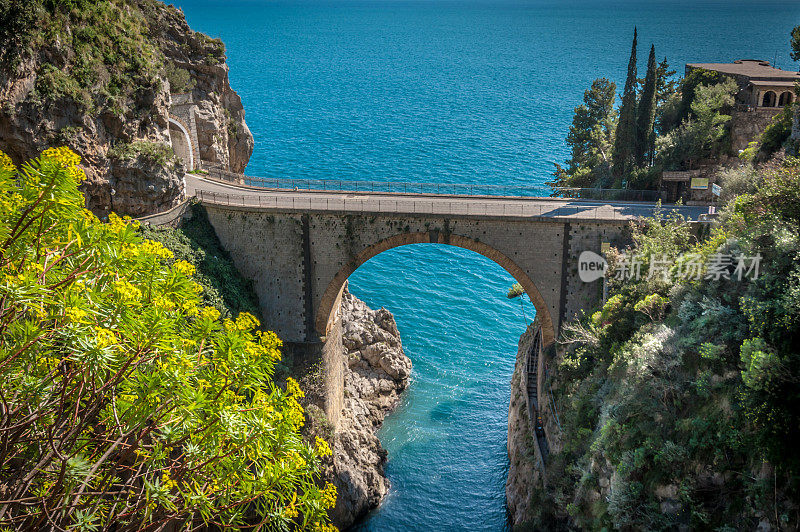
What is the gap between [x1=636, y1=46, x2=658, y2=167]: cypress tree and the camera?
48.8 meters

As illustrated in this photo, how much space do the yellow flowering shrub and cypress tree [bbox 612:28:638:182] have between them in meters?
39.4

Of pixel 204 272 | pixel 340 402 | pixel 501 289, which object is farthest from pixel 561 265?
pixel 501 289

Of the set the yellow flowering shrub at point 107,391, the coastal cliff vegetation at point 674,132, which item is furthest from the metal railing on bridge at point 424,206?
the yellow flowering shrub at point 107,391

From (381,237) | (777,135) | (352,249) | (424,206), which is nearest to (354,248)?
(352,249)

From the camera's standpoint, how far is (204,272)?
128 ft

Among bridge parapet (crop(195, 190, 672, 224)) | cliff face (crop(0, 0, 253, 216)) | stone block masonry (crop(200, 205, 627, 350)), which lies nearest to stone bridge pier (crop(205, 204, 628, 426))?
stone block masonry (crop(200, 205, 627, 350))

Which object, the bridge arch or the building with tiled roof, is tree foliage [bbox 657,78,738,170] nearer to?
the building with tiled roof

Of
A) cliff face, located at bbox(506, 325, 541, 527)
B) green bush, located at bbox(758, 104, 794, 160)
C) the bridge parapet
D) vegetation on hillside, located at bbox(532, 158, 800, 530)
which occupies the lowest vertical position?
cliff face, located at bbox(506, 325, 541, 527)

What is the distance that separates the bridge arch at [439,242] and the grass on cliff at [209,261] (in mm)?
4324

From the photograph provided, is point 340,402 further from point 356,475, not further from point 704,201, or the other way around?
point 704,201

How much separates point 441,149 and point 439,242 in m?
54.7

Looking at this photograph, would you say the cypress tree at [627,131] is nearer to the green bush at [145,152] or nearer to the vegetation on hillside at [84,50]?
the green bush at [145,152]

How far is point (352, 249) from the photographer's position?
131ft

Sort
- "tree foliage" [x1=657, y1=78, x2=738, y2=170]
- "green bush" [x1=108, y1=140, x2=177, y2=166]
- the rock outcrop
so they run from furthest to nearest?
"tree foliage" [x1=657, y1=78, x2=738, y2=170] < the rock outcrop < "green bush" [x1=108, y1=140, x2=177, y2=166]
